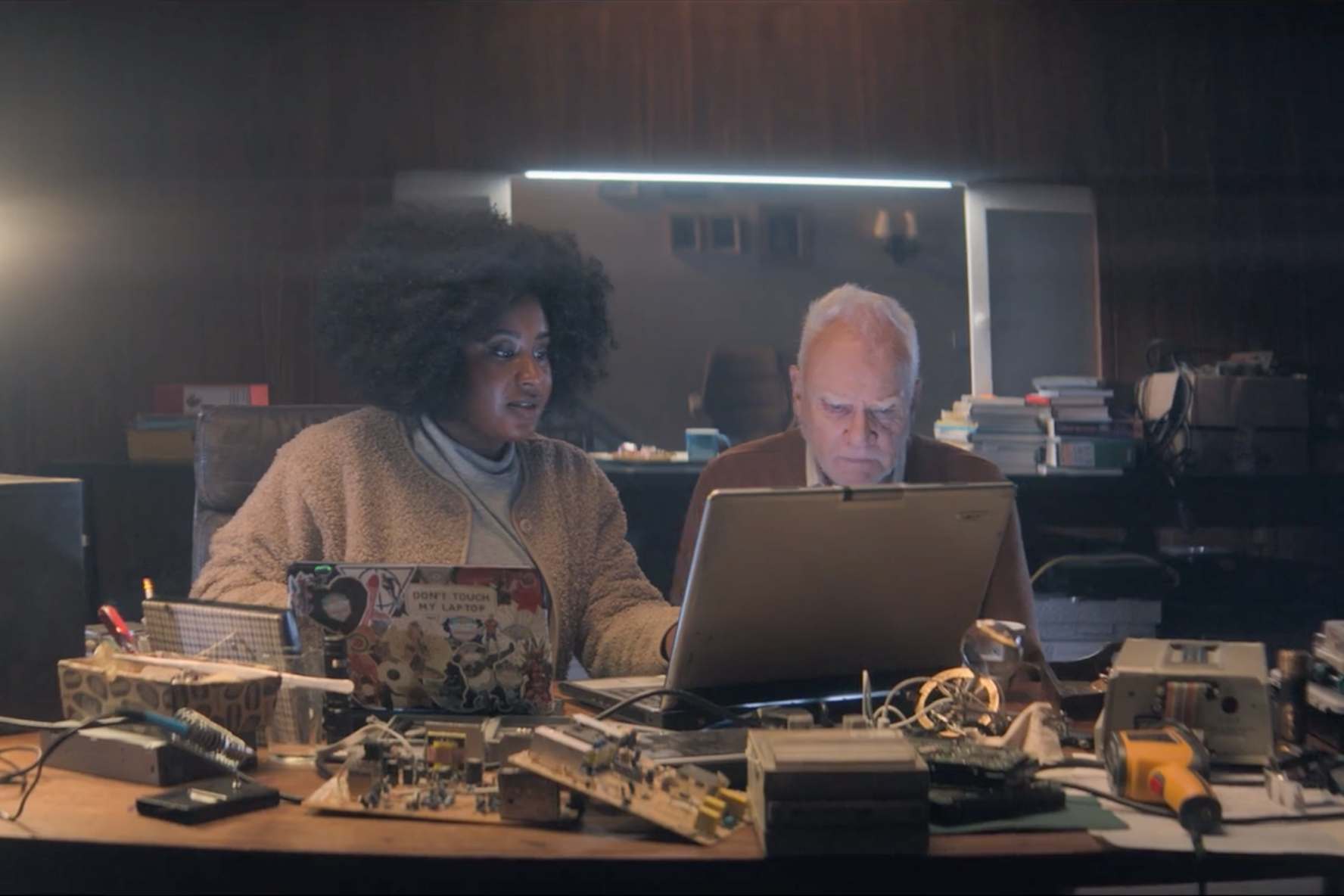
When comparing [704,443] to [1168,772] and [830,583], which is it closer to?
[830,583]

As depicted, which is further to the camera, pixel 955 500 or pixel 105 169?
pixel 105 169

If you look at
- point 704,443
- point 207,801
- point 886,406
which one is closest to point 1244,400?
point 704,443

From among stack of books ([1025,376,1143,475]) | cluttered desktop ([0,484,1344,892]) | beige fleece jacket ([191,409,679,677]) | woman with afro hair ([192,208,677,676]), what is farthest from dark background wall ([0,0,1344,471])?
cluttered desktop ([0,484,1344,892])

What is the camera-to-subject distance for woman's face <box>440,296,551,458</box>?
7.22 ft

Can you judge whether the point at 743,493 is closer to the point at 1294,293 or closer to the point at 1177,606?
the point at 1177,606

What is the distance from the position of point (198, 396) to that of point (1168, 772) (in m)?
3.00

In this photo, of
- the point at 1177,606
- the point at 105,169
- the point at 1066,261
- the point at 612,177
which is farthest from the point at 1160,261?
the point at 105,169

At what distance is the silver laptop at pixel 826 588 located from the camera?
1233mm

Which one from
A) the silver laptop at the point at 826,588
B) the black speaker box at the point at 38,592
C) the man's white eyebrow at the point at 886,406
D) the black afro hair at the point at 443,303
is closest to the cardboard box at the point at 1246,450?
the man's white eyebrow at the point at 886,406

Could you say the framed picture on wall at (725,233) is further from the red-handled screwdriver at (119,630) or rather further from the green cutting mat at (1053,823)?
the green cutting mat at (1053,823)

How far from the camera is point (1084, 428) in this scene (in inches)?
137

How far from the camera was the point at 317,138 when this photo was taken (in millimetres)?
3564

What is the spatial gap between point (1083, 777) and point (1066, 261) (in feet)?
9.08

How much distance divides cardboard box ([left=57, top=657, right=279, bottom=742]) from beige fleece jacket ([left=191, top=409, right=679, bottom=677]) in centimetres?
54
